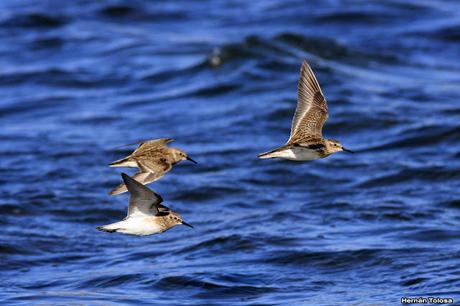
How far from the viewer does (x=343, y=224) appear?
13.6m

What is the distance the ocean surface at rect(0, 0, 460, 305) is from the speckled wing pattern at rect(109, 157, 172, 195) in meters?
2.44

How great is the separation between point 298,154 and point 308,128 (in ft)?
2.82

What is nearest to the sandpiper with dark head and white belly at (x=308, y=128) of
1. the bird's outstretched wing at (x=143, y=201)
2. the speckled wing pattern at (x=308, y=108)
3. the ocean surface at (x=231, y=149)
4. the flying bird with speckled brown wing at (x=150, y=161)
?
the speckled wing pattern at (x=308, y=108)

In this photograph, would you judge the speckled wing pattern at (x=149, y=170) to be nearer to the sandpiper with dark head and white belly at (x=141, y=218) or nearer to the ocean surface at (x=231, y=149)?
the sandpiper with dark head and white belly at (x=141, y=218)

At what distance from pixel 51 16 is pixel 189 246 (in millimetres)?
14281

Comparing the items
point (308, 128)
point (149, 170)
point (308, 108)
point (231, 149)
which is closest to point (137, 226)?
point (149, 170)

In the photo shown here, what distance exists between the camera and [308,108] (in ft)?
34.3

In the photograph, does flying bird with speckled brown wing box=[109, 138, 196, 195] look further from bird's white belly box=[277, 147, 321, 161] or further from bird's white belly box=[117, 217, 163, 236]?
bird's white belly box=[277, 147, 321, 161]

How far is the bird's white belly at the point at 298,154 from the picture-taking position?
920cm

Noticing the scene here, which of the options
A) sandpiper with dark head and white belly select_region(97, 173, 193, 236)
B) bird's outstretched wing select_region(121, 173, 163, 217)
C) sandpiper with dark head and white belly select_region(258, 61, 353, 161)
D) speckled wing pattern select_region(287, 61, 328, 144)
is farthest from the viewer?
speckled wing pattern select_region(287, 61, 328, 144)

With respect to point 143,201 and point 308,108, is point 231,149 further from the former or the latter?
point 143,201

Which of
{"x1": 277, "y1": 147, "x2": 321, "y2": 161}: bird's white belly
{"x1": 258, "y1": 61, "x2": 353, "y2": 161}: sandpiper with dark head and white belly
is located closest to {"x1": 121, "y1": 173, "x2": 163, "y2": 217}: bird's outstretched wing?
{"x1": 258, "y1": 61, "x2": 353, "y2": 161}: sandpiper with dark head and white belly

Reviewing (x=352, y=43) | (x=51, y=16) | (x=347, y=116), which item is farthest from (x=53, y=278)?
(x=51, y=16)

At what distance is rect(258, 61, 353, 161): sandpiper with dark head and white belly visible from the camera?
9344 mm
